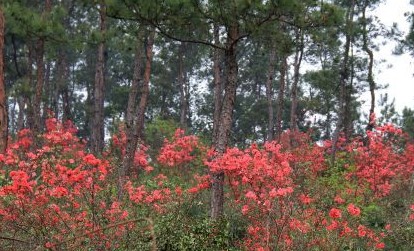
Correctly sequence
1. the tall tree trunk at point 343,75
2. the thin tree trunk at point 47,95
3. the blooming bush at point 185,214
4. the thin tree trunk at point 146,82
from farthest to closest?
the thin tree trunk at point 47,95, the tall tree trunk at point 343,75, the thin tree trunk at point 146,82, the blooming bush at point 185,214

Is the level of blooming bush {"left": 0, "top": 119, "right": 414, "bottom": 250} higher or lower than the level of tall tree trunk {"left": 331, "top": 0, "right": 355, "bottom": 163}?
lower

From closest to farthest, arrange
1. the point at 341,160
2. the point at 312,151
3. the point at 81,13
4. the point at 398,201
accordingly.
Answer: the point at 398,201
the point at 312,151
the point at 341,160
the point at 81,13

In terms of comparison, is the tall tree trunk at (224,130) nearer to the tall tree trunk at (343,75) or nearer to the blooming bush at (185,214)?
the blooming bush at (185,214)

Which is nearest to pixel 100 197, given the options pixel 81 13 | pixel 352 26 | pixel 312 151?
pixel 312 151

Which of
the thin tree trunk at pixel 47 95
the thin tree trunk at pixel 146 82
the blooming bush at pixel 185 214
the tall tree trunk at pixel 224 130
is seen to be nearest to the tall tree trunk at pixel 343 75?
the blooming bush at pixel 185 214

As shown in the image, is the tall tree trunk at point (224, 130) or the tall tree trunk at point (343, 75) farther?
the tall tree trunk at point (343, 75)

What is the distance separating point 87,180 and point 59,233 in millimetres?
781

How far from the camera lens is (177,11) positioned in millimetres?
8023

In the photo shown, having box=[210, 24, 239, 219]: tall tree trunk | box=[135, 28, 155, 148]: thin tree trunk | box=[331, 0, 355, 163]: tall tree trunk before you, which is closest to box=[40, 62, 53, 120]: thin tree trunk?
box=[135, 28, 155, 148]: thin tree trunk

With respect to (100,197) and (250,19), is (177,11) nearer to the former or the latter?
(250,19)

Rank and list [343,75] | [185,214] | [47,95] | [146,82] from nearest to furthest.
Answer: [185,214]
[146,82]
[343,75]
[47,95]

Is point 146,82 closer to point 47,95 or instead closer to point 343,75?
point 343,75

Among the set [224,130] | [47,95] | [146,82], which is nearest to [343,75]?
[146,82]

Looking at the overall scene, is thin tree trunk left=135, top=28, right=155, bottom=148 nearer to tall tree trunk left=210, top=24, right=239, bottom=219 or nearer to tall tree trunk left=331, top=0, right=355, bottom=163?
tall tree trunk left=210, top=24, right=239, bottom=219
